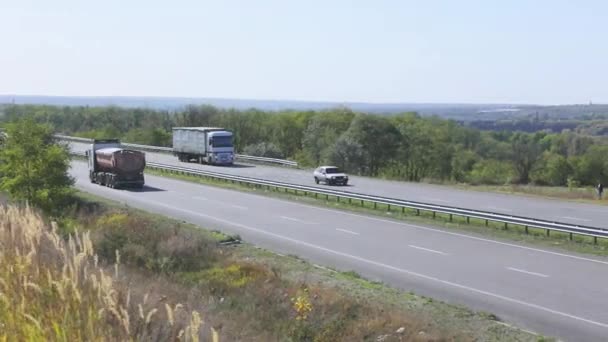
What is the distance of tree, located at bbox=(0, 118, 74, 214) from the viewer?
98.8 feet

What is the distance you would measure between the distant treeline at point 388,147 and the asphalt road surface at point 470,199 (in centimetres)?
2266

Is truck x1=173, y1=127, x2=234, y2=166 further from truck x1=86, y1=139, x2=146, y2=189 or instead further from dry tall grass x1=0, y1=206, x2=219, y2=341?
dry tall grass x1=0, y1=206, x2=219, y2=341

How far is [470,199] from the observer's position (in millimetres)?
38906

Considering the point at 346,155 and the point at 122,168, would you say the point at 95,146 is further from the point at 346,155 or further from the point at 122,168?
the point at 346,155

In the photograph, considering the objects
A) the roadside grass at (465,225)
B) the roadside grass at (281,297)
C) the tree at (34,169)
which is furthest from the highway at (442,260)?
the tree at (34,169)

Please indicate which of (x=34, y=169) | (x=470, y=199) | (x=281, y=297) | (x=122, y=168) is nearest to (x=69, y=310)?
(x=281, y=297)

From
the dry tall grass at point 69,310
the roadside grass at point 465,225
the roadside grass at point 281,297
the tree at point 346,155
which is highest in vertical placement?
the dry tall grass at point 69,310

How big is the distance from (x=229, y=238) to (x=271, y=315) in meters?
12.8

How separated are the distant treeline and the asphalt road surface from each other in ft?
74.3

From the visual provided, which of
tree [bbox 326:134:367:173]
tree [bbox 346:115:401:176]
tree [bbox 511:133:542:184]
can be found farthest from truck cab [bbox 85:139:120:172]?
tree [bbox 511:133:542:184]

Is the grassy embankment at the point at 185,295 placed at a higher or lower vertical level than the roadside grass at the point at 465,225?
higher

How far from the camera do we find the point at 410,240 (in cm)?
2608

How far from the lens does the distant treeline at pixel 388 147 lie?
81250 millimetres

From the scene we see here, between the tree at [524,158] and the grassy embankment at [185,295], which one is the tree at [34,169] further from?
the tree at [524,158]
